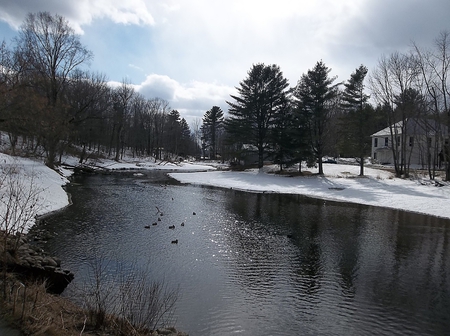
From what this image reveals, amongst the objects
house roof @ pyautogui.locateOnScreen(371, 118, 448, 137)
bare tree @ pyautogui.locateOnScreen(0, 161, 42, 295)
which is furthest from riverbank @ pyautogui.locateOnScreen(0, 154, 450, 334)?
house roof @ pyautogui.locateOnScreen(371, 118, 448, 137)

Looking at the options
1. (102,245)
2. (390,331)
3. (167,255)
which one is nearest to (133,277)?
(167,255)

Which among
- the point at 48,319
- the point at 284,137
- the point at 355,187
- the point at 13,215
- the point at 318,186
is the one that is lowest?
the point at 318,186

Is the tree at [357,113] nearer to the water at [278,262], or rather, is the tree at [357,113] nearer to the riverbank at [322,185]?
the riverbank at [322,185]

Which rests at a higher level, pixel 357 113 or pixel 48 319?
pixel 357 113

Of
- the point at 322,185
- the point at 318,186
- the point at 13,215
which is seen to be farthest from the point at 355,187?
A: the point at 13,215

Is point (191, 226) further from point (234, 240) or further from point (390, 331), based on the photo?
point (390, 331)

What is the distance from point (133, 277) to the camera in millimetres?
8406

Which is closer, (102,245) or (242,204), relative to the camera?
(102,245)

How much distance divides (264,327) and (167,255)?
4.85 meters

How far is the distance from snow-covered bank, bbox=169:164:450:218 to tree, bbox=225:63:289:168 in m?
4.83

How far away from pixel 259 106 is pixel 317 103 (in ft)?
29.3

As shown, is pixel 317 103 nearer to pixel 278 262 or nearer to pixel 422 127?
pixel 422 127

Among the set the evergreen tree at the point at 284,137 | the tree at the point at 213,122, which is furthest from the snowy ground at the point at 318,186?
the tree at the point at 213,122

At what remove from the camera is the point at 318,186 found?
3016cm
